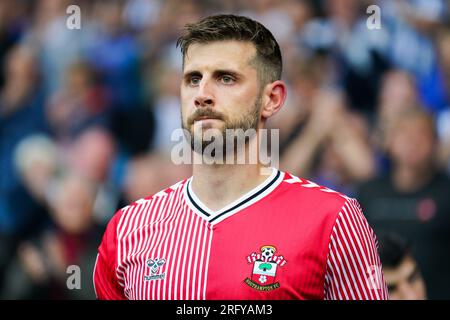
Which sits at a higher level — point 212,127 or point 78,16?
point 78,16

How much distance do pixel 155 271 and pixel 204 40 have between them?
97 cm

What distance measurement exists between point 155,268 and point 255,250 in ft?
1.36

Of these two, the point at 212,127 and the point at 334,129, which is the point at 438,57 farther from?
the point at 212,127

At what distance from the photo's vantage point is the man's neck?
333 centimetres

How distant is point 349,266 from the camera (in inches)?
122

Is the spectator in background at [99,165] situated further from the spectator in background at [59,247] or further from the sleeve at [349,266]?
the sleeve at [349,266]

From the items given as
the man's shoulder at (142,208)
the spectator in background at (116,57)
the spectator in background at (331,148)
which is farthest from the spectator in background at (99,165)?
the man's shoulder at (142,208)

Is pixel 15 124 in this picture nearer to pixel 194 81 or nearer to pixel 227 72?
pixel 194 81

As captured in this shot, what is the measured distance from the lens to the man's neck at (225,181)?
333cm

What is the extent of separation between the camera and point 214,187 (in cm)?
338

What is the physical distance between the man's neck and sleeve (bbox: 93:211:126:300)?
0.45 m

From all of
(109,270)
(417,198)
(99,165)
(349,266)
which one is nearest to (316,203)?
(349,266)

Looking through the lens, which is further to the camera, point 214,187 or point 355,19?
point 355,19
